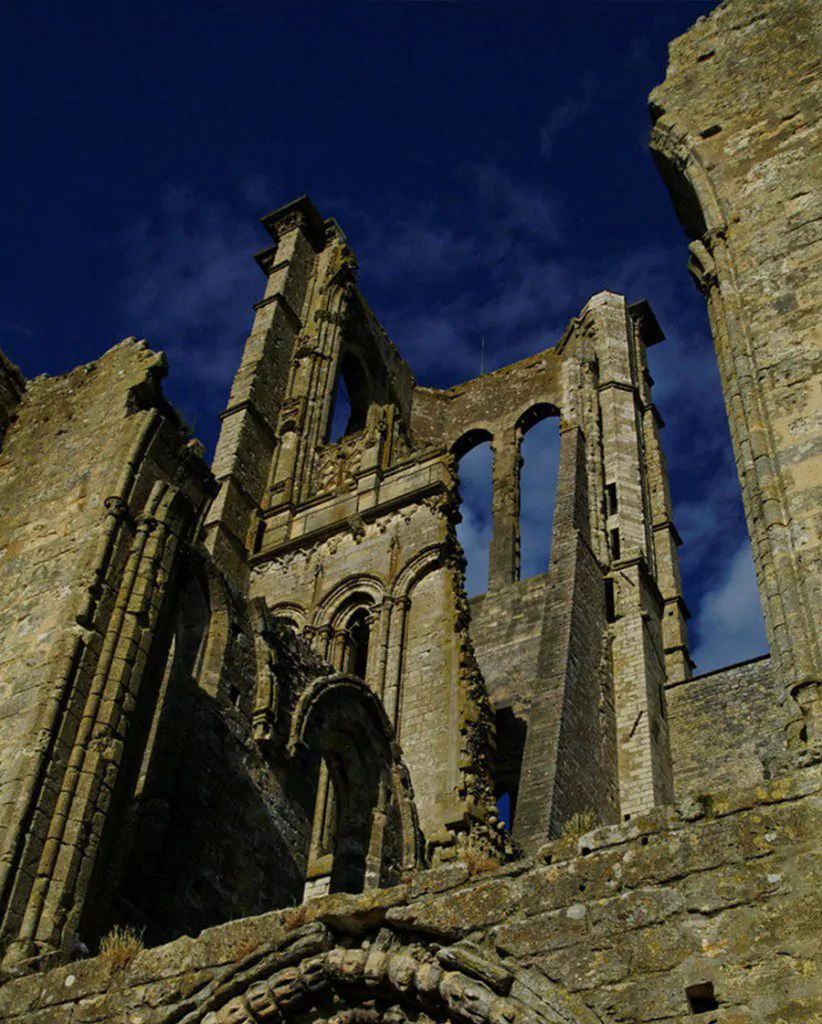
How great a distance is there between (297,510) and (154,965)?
550 inches

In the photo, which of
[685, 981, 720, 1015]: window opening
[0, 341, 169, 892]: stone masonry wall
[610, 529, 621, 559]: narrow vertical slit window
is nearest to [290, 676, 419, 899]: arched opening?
[0, 341, 169, 892]: stone masonry wall

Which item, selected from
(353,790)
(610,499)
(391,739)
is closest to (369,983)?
(353,790)

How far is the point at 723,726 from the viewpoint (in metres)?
19.2

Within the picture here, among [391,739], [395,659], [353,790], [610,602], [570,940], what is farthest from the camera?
[610,602]

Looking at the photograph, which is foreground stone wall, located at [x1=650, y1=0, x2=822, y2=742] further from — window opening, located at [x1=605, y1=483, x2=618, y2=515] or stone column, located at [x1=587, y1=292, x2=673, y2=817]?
window opening, located at [x1=605, y1=483, x2=618, y2=515]

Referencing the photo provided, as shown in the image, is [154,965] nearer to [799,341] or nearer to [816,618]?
[816,618]

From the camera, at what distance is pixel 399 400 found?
89.2ft

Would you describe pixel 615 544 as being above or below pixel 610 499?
below

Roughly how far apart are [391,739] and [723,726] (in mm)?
8589

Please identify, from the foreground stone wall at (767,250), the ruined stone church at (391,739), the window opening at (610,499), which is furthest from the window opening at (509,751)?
the foreground stone wall at (767,250)

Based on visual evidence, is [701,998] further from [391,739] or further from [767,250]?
[391,739]

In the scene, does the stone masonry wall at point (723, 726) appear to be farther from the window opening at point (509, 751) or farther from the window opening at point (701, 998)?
the window opening at point (701, 998)

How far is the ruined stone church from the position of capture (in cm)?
427

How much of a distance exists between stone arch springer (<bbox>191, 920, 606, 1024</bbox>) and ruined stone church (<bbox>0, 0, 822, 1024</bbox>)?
12 millimetres
